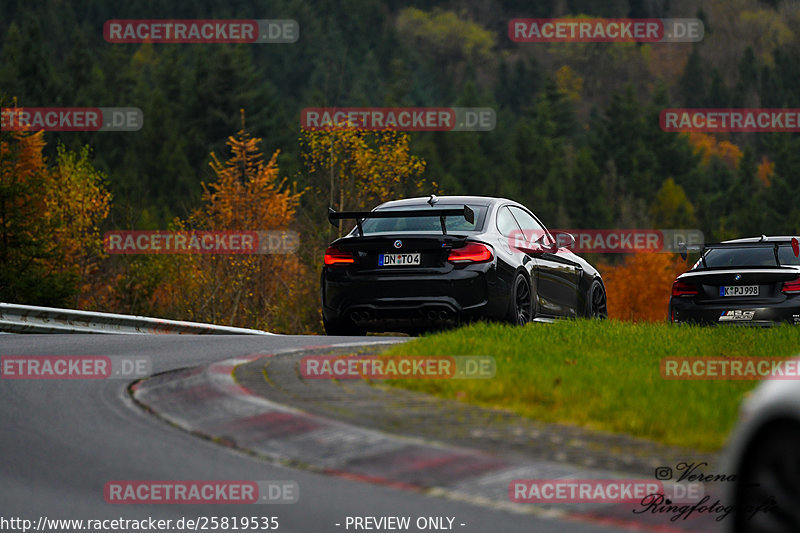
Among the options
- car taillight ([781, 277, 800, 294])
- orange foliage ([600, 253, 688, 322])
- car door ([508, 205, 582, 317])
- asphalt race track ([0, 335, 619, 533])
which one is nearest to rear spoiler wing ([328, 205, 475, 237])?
car door ([508, 205, 582, 317])

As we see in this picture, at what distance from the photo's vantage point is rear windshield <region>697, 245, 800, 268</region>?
53.4 feet

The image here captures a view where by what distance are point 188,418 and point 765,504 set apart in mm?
4519

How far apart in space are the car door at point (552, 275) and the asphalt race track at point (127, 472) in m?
6.24

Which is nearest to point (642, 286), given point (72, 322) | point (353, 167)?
point (353, 167)

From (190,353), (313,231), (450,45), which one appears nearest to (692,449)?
(190,353)

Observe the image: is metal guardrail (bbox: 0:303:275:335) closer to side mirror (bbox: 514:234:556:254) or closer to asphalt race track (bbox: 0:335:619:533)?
side mirror (bbox: 514:234:556:254)

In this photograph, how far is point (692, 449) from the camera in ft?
21.8

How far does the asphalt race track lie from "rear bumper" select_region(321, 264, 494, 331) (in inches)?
159

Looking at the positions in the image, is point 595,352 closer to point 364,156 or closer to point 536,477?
point 536,477

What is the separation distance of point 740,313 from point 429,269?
197 inches

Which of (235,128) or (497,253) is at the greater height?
(235,128)


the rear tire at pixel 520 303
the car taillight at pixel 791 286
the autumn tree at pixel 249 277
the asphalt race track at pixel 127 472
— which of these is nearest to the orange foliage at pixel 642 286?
the autumn tree at pixel 249 277

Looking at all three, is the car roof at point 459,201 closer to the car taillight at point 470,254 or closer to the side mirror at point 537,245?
the side mirror at point 537,245

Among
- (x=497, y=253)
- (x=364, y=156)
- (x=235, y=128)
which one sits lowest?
(x=497, y=253)
